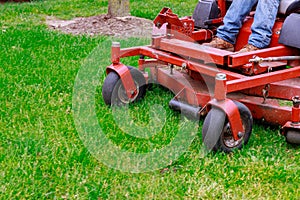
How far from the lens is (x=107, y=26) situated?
7.22 meters

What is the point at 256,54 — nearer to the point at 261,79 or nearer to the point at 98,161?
the point at 261,79

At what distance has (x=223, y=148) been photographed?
3.38m

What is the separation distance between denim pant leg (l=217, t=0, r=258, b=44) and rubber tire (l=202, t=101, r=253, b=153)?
0.99 meters

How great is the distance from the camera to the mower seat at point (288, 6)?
156 inches

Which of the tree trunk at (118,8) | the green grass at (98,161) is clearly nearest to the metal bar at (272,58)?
the green grass at (98,161)

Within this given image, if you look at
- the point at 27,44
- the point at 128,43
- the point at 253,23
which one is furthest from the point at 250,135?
the point at 27,44

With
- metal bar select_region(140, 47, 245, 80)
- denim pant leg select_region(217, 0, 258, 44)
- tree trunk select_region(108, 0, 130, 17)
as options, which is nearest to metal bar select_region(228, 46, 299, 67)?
metal bar select_region(140, 47, 245, 80)

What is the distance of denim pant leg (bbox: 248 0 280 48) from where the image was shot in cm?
392

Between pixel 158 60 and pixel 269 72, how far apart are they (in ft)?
3.21

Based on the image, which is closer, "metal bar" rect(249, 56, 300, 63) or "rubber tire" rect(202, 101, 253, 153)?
"rubber tire" rect(202, 101, 253, 153)

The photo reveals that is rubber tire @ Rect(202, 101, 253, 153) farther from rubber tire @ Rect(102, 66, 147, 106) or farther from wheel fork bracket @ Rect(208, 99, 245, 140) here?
rubber tire @ Rect(102, 66, 147, 106)

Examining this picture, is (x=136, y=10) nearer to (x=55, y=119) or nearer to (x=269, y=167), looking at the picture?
Answer: (x=55, y=119)

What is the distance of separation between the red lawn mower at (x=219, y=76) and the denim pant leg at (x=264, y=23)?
8 cm

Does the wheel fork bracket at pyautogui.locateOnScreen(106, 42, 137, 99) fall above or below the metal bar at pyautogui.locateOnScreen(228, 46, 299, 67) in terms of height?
below
